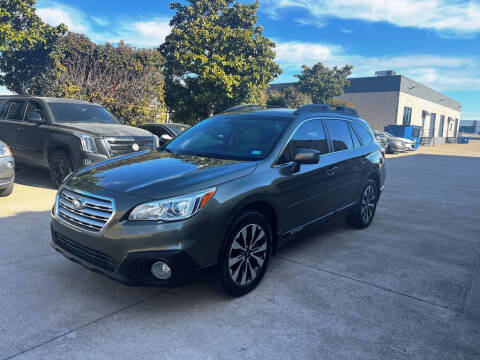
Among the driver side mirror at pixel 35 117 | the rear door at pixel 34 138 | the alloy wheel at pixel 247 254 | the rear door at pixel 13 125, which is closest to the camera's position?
the alloy wheel at pixel 247 254

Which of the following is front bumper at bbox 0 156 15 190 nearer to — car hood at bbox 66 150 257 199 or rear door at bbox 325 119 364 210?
car hood at bbox 66 150 257 199

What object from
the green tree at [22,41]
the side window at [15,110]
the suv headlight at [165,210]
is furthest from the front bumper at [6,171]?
the green tree at [22,41]

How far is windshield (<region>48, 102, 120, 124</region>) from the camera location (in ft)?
25.7

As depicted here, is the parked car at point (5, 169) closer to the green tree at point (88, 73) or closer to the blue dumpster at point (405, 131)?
the green tree at point (88, 73)

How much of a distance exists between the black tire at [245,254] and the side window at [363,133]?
8.95ft

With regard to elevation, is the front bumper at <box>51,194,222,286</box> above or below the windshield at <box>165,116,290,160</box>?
below

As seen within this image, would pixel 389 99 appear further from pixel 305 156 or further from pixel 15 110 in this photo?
pixel 305 156

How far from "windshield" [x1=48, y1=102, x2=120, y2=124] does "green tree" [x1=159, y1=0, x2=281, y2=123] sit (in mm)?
10902

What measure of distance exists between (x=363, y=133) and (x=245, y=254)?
3.29m

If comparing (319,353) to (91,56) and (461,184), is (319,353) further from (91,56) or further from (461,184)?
(91,56)

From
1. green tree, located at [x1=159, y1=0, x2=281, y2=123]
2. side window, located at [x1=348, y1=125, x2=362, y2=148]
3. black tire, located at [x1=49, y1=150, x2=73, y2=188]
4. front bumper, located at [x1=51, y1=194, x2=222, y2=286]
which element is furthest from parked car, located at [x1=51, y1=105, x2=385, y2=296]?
green tree, located at [x1=159, y1=0, x2=281, y2=123]

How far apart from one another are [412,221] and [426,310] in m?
3.41

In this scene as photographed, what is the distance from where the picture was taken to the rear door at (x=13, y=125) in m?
8.13

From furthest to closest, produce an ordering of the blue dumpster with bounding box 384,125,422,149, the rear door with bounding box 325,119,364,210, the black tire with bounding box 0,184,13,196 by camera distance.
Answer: the blue dumpster with bounding box 384,125,422,149 < the black tire with bounding box 0,184,13,196 < the rear door with bounding box 325,119,364,210
